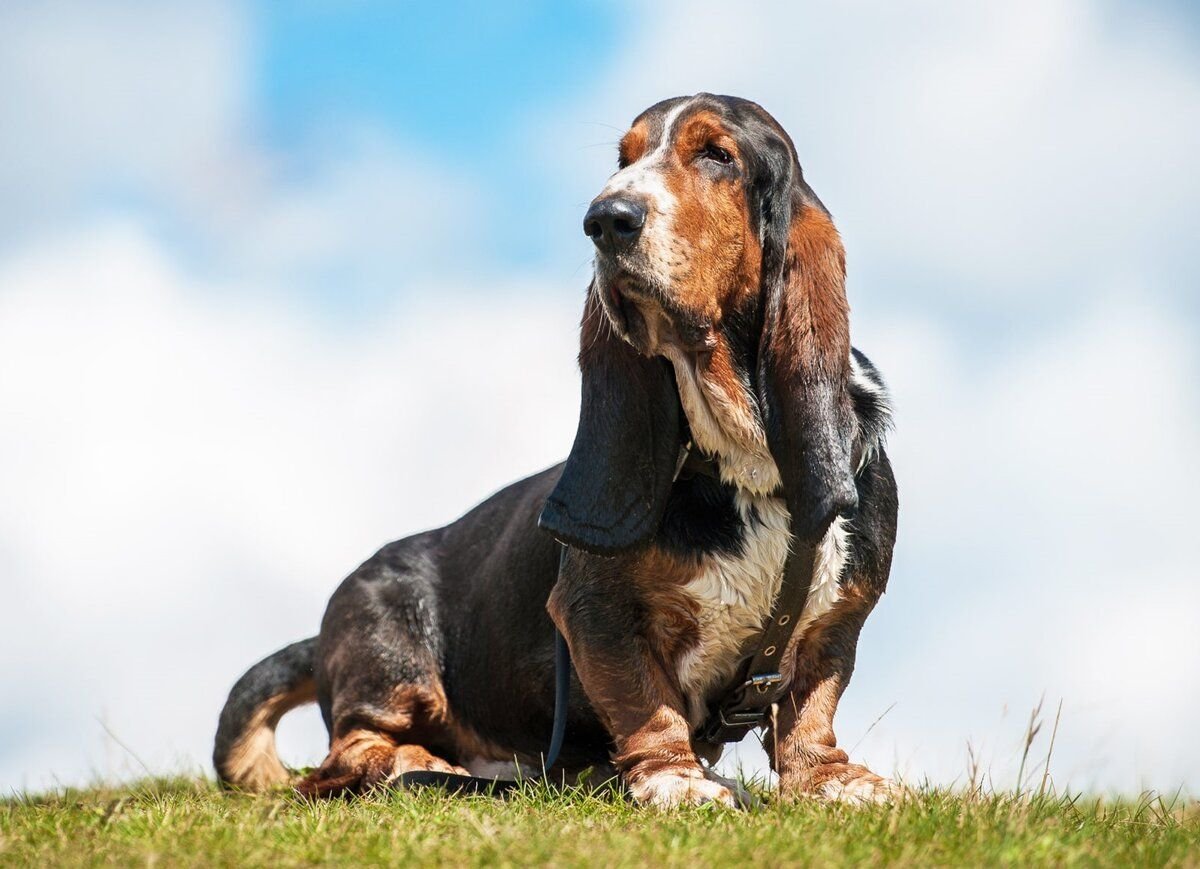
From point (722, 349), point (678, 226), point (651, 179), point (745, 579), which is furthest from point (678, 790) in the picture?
point (651, 179)

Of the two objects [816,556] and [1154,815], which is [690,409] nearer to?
[816,556]

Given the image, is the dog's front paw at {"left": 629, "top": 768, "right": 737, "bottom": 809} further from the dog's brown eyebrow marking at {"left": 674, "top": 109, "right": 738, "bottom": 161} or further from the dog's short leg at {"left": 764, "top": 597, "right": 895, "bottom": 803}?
the dog's brown eyebrow marking at {"left": 674, "top": 109, "right": 738, "bottom": 161}

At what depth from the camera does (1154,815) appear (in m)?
4.65

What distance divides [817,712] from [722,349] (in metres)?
1.24

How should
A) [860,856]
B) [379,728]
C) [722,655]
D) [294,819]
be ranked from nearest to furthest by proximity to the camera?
[860,856] < [294,819] < [722,655] < [379,728]

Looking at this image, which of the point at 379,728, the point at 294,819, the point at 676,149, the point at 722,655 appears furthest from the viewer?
the point at 379,728

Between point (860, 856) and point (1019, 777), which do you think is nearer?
point (860, 856)

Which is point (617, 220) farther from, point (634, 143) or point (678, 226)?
point (634, 143)

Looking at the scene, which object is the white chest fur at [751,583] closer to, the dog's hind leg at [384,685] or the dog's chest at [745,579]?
the dog's chest at [745,579]

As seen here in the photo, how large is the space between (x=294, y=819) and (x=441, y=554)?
2.21 meters

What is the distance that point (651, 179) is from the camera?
407cm

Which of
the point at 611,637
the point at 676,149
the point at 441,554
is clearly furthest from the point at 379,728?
the point at 676,149

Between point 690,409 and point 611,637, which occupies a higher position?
point 690,409

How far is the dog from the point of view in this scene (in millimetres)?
4137
